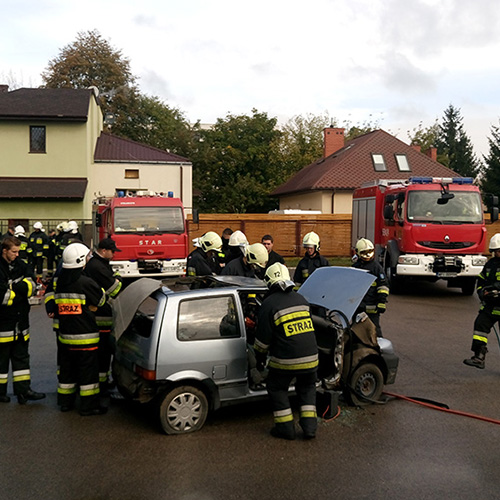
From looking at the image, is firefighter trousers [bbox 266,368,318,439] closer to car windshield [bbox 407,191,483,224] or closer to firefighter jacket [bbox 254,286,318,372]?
firefighter jacket [bbox 254,286,318,372]

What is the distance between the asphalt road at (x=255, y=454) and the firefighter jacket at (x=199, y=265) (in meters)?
2.62

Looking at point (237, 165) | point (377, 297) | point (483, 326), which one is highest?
point (237, 165)

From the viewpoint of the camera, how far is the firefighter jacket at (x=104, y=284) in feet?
21.4

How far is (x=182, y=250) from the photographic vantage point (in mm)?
15898

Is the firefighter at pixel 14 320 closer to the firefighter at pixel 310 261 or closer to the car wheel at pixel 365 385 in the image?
the car wheel at pixel 365 385

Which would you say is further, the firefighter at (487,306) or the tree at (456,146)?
the tree at (456,146)

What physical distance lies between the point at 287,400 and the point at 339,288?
1459mm

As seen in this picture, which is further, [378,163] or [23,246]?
[378,163]

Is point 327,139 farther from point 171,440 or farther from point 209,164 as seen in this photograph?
point 171,440

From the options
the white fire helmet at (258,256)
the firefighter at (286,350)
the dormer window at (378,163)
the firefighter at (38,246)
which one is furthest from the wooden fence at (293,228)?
the firefighter at (286,350)

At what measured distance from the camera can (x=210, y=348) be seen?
222 inches

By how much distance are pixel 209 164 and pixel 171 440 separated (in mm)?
44053

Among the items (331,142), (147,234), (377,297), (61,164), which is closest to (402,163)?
(331,142)

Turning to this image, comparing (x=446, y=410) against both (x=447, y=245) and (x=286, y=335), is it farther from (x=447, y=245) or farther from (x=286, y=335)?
(x=447, y=245)
